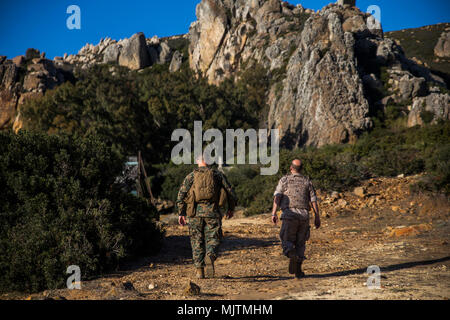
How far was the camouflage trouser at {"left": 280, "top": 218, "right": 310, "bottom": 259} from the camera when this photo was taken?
567cm

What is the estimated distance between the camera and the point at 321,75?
31.8 m

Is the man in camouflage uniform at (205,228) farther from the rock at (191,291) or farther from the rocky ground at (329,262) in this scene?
the rock at (191,291)

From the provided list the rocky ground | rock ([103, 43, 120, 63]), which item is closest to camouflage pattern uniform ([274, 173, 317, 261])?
the rocky ground

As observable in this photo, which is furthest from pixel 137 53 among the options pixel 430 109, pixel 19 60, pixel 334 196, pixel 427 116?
pixel 334 196

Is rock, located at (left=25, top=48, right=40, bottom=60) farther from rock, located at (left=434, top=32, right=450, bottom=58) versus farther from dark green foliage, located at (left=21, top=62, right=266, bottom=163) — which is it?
rock, located at (left=434, top=32, right=450, bottom=58)

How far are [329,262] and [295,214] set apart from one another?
231cm

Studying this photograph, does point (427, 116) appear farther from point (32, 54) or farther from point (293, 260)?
point (32, 54)

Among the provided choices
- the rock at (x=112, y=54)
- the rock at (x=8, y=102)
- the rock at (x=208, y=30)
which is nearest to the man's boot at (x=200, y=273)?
the rock at (x=8, y=102)

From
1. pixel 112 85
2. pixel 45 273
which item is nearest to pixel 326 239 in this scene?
pixel 45 273

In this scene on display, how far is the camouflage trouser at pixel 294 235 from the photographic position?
5.67 metres

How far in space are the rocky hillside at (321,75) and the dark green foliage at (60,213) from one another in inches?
921

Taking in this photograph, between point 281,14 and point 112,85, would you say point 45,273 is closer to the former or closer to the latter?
point 112,85

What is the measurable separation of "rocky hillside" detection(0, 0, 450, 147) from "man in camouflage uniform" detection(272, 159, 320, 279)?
78.8 ft

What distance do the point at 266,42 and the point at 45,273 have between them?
57.3 m
